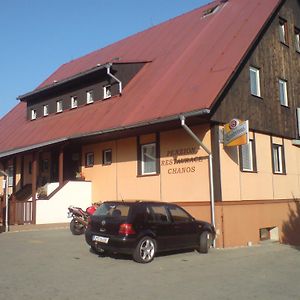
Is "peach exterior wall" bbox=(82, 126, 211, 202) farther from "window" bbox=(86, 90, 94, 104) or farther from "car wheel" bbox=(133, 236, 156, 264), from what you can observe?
"car wheel" bbox=(133, 236, 156, 264)

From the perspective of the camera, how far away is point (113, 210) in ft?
38.7

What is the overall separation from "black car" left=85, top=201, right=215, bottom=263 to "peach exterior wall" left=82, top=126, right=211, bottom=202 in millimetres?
3480

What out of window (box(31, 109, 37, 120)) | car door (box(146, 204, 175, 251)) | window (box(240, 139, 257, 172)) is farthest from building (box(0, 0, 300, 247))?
car door (box(146, 204, 175, 251))

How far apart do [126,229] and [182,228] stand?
6.40 feet

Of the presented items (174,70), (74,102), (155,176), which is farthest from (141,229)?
(74,102)

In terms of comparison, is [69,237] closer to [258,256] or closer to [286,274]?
[258,256]

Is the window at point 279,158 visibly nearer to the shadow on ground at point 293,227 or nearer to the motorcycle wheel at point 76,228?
the shadow on ground at point 293,227

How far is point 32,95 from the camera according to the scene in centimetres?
2594

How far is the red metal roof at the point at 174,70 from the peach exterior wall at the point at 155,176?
116 cm

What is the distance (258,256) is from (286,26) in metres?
11.7

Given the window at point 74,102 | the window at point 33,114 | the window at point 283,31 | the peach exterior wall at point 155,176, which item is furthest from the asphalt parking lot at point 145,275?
the window at point 33,114

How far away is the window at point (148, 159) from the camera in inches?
704

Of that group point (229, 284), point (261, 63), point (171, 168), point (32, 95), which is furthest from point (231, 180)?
point (32, 95)

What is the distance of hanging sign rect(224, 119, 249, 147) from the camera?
14914 mm
